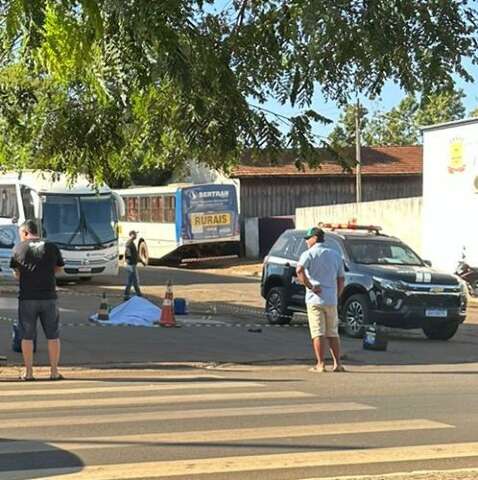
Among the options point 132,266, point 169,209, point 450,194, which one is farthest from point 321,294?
point 169,209

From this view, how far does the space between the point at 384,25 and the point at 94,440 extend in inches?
170

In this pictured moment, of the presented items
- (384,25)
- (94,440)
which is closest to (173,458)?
(94,440)

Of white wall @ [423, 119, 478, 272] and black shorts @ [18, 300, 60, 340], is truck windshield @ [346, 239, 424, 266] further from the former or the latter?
white wall @ [423, 119, 478, 272]

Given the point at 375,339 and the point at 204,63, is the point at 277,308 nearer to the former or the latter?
the point at 375,339

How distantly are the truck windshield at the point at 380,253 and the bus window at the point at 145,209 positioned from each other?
81.5 ft

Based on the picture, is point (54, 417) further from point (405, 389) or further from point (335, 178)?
point (335, 178)

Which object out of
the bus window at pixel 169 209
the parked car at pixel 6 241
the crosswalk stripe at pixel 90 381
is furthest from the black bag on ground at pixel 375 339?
the bus window at pixel 169 209

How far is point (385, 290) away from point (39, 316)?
677 centimetres

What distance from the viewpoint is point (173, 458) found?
6641 mm

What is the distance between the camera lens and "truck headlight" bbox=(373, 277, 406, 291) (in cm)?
1548

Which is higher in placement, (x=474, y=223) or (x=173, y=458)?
(x=474, y=223)

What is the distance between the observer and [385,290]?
50.7ft

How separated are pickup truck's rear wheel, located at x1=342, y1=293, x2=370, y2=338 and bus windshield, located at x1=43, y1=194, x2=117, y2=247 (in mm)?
13826

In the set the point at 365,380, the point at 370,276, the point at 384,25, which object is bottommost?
the point at 365,380
